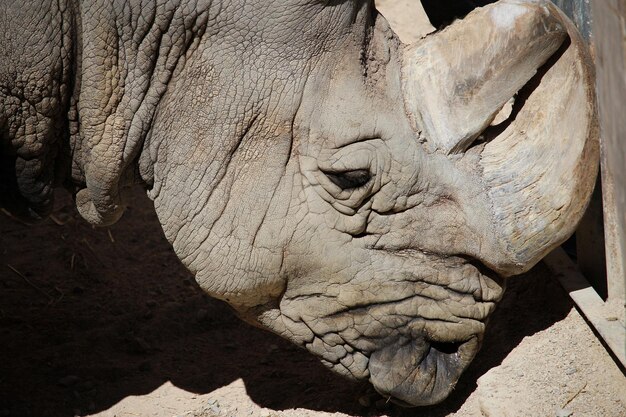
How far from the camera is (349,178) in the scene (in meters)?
4.22

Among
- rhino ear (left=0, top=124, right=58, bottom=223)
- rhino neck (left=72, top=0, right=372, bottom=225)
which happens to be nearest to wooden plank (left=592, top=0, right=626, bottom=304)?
rhino neck (left=72, top=0, right=372, bottom=225)

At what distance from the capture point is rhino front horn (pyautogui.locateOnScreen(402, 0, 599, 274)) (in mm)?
4016

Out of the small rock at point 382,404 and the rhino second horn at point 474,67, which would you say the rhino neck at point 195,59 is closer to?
the rhino second horn at point 474,67

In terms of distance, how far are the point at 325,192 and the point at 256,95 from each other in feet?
1.55

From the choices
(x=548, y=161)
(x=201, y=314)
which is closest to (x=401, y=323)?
(x=548, y=161)

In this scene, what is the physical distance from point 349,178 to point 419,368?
885 millimetres

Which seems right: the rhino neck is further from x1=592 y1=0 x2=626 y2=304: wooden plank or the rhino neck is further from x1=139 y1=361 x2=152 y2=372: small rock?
x1=139 y1=361 x2=152 y2=372: small rock

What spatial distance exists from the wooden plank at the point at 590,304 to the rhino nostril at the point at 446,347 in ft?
2.10

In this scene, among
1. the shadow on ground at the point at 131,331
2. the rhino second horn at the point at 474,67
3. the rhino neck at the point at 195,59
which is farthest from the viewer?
the shadow on ground at the point at 131,331

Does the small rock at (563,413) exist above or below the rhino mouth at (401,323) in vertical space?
below

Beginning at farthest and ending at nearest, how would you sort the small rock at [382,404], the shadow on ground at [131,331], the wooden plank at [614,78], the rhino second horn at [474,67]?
the shadow on ground at [131,331] < the small rock at [382,404] < the rhino second horn at [474,67] < the wooden plank at [614,78]

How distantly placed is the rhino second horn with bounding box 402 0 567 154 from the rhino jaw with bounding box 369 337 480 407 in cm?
88

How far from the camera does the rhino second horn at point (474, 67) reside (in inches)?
157

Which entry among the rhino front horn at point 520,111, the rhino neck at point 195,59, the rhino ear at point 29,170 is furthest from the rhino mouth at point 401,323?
the rhino ear at point 29,170
